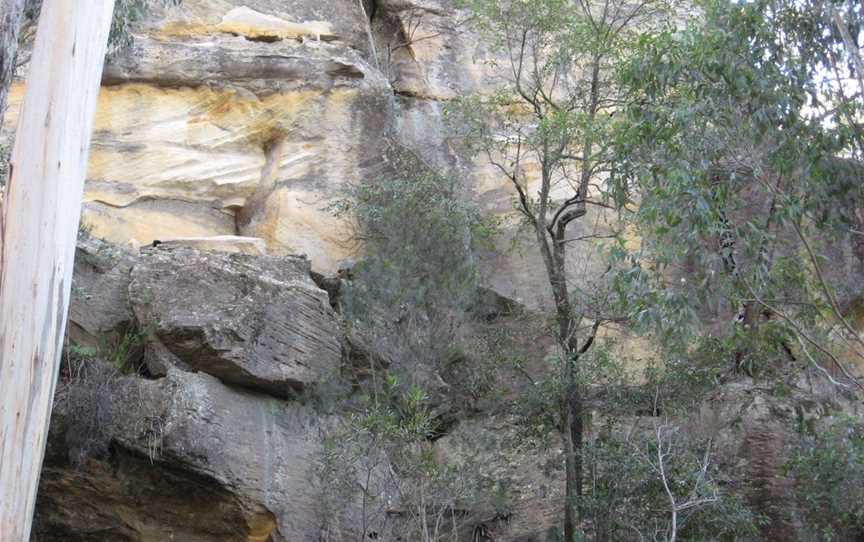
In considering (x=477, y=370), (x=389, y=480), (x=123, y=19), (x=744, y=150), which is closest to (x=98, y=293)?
(x=123, y=19)

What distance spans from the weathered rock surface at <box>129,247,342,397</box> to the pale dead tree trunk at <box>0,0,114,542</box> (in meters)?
4.01

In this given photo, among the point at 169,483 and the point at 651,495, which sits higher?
the point at 651,495

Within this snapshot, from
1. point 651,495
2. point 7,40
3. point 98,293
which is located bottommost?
point 651,495

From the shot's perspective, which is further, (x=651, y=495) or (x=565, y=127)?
(x=565, y=127)

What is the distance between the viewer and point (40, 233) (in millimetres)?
7062

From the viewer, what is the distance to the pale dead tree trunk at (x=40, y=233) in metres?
6.79

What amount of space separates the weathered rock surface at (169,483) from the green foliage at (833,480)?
4889mm

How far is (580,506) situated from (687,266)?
396 cm

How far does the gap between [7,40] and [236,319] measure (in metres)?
3.99

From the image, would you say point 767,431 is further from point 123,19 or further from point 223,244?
point 123,19

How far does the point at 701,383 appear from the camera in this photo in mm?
12664

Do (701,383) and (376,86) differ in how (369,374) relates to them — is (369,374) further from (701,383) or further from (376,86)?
(376,86)

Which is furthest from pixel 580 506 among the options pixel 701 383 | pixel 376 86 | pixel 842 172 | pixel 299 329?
pixel 376 86

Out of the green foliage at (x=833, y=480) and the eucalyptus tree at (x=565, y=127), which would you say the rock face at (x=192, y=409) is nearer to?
the eucalyptus tree at (x=565, y=127)
